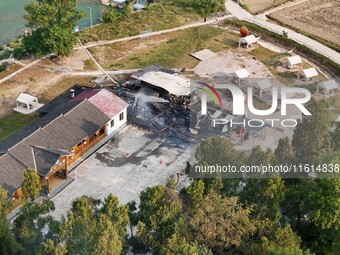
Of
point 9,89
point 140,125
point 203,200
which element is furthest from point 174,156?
point 9,89

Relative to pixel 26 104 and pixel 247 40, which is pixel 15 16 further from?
pixel 247 40

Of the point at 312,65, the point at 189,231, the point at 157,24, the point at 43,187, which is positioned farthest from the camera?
the point at 157,24

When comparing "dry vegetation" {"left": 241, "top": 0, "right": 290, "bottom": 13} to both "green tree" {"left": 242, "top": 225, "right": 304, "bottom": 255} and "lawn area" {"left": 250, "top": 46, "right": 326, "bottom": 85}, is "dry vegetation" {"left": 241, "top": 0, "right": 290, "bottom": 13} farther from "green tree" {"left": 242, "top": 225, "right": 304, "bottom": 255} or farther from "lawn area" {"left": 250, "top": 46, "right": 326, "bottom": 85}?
"green tree" {"left": 242, "top": 225, "right": 304, "bottom": 255}

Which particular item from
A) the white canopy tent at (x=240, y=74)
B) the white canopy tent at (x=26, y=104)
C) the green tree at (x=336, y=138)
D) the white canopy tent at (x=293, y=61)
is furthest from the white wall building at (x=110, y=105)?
the white canopy tent at (x=293, y=61)

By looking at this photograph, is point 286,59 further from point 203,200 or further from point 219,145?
point 203,200

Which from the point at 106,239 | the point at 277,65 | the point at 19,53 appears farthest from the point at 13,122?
the point at 277,65

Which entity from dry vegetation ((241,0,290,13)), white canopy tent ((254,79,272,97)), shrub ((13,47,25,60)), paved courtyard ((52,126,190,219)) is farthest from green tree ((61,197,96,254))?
dry vegetation ((241,0,290,13))

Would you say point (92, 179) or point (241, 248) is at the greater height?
point (241, 248)
